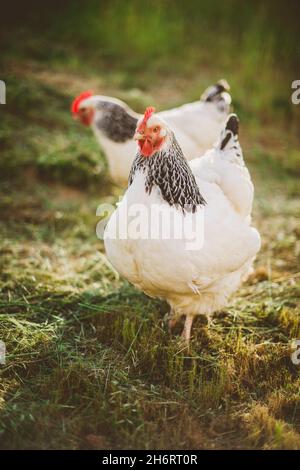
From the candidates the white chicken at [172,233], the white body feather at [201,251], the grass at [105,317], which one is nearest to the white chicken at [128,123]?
the grass at [105,317]

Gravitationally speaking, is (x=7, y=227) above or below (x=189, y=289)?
above

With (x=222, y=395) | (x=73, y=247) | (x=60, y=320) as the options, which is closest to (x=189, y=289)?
(x=222, y=395)

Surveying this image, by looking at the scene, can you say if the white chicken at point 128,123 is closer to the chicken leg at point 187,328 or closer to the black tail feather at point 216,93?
the black tail feather at point 216,93

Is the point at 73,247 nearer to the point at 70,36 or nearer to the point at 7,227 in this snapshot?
the point at 7,227

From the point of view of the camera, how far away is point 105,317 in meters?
3.19

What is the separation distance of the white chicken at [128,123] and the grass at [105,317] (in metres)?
0.63

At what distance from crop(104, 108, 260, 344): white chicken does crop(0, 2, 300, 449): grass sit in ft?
1.31

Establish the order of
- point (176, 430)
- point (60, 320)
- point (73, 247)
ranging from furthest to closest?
point (73, 247)
point (60, 320)
point (176, 430)

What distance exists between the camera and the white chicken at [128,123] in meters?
4.38

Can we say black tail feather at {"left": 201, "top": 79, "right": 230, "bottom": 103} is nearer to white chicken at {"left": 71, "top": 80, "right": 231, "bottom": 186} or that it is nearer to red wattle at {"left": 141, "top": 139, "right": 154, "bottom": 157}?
white chicken at {"left": 71, "top": 80, "right": 231, "bottom": 186}

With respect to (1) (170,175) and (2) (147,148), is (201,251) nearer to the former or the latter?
(1) (170,175)

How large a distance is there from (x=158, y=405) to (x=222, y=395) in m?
0.38

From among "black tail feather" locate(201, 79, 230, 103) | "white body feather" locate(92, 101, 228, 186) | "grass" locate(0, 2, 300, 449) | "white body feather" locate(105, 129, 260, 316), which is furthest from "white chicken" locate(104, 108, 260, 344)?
→ "black tail feather" locate(201, 79, 230, 103)
